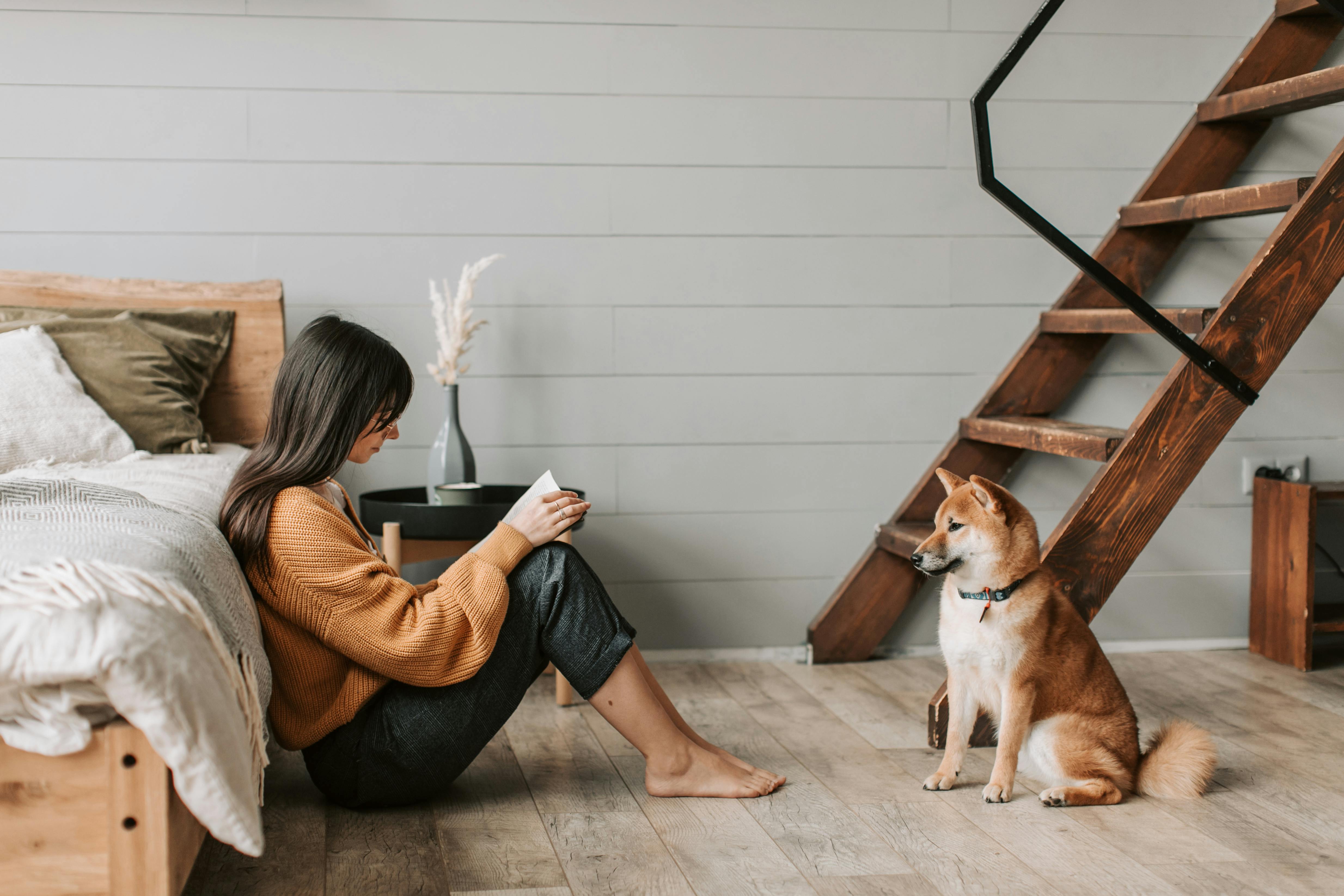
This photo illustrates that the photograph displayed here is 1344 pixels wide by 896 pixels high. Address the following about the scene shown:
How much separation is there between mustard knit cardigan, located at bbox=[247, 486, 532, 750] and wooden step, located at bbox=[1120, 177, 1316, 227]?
1.71 metres

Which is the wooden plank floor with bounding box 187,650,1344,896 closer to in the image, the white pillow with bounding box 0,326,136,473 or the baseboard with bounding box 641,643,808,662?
the baseboard with bounding box 641,643,808,662

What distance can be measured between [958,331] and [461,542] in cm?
143

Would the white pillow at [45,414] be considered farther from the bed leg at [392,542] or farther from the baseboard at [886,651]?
the baseboard at [886,651]

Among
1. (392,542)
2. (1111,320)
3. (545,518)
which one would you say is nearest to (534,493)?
(545,518)

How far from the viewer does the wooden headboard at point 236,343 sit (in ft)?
8.21

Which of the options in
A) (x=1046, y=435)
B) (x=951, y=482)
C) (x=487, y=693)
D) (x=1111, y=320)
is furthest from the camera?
(x=1111, y=320)

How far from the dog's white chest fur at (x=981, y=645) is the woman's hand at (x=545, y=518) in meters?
0.68

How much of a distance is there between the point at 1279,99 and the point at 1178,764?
5.31 feet

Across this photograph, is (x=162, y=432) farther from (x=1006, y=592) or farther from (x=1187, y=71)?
(x=1187, y=71)

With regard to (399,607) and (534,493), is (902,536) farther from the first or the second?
(399,607)

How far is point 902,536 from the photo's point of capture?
273 centimetres

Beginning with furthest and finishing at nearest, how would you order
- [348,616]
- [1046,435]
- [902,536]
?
[902,536] < [1046,435] < [348,616]

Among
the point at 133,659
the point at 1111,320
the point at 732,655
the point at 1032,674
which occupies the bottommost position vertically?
the point at 732,655

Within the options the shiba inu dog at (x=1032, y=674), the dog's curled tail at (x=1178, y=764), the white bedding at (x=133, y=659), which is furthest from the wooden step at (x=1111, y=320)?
the white bedding at (x=133, y=659)
